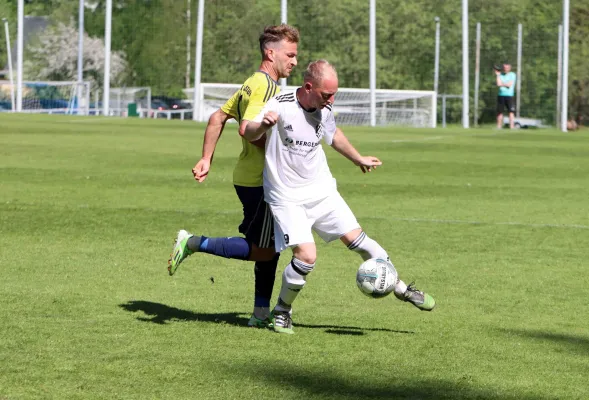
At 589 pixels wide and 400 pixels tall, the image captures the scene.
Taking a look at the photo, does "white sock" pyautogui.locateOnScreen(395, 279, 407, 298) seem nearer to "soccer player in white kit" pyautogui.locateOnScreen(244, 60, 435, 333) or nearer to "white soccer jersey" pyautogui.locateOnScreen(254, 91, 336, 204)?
"soccer player in white kit" pyautogui.locateOnScreen(244, 60, 435, 333)

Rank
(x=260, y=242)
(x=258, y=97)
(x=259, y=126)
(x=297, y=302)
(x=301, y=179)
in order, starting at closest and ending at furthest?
(x=259, y=126), (x=301, y=179), (x=258, y=97), (x=260, y=242), (x=297, y=302)

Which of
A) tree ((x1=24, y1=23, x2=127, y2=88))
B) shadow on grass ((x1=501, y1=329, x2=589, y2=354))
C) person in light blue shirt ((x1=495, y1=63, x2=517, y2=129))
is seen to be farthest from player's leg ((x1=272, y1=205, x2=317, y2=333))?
tree ((x1=24, y1=23, x2=127, y2=88))

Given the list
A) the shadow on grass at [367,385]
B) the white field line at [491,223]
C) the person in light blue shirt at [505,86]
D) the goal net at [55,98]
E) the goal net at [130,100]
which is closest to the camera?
the shadow on grass at [367,385]

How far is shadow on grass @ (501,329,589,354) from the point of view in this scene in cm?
604

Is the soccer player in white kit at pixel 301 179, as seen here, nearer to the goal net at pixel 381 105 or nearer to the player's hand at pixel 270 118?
the player's hand at pixel 270 118

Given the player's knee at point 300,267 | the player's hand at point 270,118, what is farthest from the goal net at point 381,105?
the player's hand at point 270,118

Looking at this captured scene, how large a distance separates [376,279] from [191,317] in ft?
3.84

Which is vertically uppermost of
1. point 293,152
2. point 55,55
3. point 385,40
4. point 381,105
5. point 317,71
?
point 55,55

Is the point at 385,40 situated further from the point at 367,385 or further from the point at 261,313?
the point at 367,385

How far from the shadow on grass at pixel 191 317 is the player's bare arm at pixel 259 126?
3.75ft

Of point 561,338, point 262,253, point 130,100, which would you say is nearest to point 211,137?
point 262,253

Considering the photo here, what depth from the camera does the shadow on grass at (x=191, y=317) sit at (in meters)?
6.51

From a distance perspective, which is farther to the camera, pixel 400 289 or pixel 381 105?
pixel 381 105

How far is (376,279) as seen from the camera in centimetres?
638
